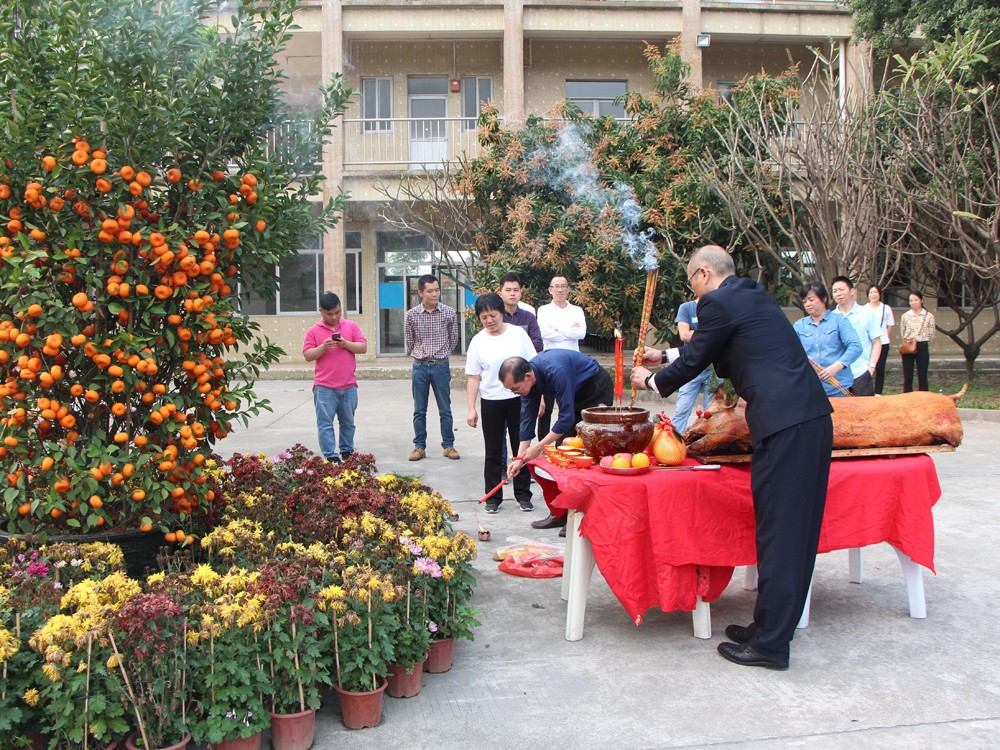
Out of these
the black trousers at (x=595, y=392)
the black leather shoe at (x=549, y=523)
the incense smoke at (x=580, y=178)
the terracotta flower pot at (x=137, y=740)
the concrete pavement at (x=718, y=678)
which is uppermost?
the incense smoke at (x=580, y=178)

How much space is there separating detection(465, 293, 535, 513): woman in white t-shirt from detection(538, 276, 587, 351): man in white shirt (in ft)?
3.77

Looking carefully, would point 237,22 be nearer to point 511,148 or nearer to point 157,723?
point 157,723

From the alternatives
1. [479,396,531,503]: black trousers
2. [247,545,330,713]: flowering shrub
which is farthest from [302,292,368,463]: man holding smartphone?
[247,545,330,713]: flowering shrub

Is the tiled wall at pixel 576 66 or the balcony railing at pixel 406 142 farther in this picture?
the tiled wall at pixel 576 66

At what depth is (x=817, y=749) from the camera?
3299 millimetres

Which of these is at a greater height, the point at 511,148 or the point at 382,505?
the point at 511,148

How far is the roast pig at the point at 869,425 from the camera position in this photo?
14.6 feet

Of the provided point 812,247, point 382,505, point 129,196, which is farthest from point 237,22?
point 812,247

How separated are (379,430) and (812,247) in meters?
7.51

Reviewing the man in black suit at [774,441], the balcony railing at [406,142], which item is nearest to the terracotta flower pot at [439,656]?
the man in black suit at [774,441]

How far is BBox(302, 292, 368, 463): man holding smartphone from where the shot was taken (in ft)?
26.5

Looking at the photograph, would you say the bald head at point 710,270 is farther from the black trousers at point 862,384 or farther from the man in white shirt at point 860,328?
the black trousers at point 862,384

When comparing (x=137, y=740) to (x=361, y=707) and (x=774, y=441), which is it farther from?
(x=774, y=441)

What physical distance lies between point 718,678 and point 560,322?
466 centimetres
